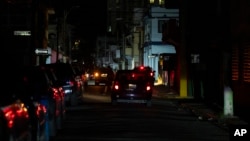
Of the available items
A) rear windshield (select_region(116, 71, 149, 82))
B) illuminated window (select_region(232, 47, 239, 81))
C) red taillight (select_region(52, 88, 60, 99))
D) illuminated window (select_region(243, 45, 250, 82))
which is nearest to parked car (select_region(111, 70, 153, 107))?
rear windshield (select_region(116, 71, 149, 82))

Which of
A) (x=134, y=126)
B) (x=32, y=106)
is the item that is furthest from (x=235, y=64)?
(x=32, y=106)

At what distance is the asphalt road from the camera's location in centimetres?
1795

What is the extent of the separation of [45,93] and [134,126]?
21.4ft

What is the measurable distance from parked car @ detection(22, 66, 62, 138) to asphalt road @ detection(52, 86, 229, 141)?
80 cm

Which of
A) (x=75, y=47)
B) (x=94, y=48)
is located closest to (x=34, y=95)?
(x=75, y=47)

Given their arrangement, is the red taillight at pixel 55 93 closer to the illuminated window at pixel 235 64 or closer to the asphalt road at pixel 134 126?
the asphalt road at pixel 134 126

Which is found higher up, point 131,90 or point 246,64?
point 246,64

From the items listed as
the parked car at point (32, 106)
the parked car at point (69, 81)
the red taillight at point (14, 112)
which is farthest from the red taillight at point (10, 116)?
the parked car at point (69, 81)

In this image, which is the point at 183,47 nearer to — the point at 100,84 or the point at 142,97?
the point at 142,97

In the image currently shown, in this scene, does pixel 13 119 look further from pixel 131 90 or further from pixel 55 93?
pixel 131 90

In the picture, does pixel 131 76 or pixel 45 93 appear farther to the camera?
pixel 131 76

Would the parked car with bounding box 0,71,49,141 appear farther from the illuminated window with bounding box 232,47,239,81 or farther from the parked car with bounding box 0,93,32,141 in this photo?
the illuminated window with bounding box 232,47,239,81

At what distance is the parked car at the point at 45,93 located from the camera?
45.6 ft

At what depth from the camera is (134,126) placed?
21.0 metres
